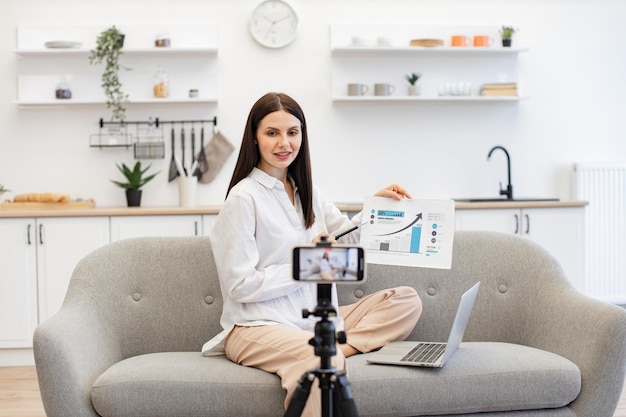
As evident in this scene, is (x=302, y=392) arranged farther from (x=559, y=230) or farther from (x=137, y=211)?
(x=559, y=230)

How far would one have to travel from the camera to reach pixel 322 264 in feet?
5.52

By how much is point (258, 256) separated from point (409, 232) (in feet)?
1.59

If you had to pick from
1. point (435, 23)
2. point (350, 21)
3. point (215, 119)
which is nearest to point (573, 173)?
point (435, 23)

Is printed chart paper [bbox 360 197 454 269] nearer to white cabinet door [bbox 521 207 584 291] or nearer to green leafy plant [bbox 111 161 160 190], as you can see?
white cabinet door [bbox 521 207 584 291]

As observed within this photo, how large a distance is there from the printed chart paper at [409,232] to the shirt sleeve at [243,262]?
0.98 ft

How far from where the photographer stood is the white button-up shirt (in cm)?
238

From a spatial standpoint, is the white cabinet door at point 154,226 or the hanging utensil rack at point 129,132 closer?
the white cabinet door at point 154,226

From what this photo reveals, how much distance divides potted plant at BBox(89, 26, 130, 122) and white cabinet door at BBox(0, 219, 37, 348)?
3.14 ft

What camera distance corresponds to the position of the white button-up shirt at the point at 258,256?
2379mm

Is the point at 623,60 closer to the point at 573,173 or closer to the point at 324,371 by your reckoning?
the point at 573,173

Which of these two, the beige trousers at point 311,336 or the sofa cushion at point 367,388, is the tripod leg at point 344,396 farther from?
the sofa cushion at point 367,388

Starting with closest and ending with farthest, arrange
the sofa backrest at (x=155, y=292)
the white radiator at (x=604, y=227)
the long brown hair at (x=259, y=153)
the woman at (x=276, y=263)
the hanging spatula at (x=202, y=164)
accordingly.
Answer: the woman at (x=276, y=263) < the long brown hair at (x=259, y=153) < the sofa backrest at (x=155, y=292) < the hanging spatula at (x=202, y=164) < the white radiator at (x=604, y=227)

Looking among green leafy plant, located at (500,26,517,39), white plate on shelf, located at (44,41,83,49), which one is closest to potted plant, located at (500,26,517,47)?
green leafy plant, located at (500,26,517,39)

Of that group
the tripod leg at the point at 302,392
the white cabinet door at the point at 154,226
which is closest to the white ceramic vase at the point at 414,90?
the white cabinet door at the point at 154,226
